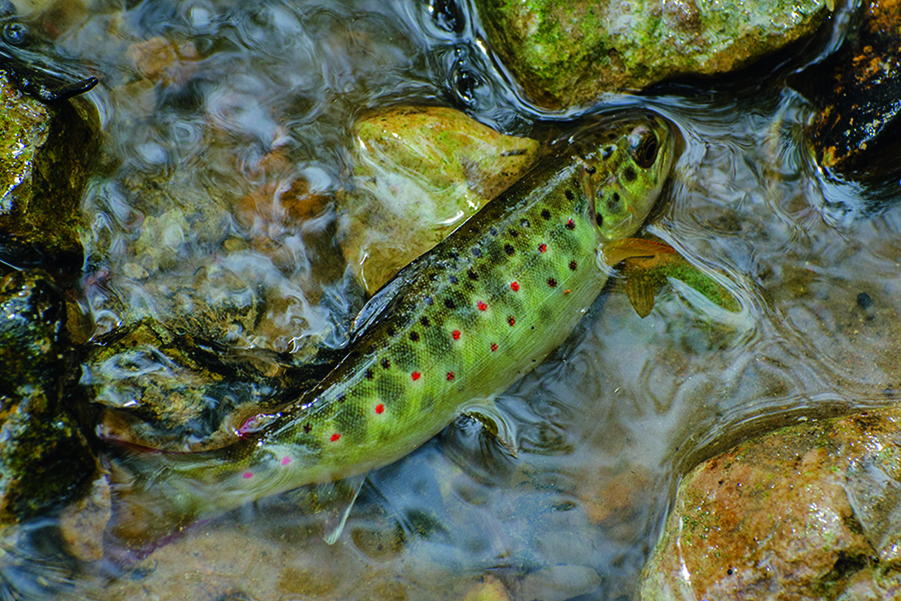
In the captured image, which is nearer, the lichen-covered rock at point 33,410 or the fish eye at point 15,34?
the lichen-covered rock at point 33,410

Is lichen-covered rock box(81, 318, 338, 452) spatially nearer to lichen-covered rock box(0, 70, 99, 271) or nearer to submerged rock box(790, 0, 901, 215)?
lichen-covered rock box(0, 70, 99, 271)

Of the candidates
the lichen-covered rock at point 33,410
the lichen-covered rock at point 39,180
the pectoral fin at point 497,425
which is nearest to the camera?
the lichen-covered rock at point 33,410

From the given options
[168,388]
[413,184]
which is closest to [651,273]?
[413,184]

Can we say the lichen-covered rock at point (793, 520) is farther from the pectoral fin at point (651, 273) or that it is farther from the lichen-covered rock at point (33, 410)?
the lichen-covered rock at point (33, 410)

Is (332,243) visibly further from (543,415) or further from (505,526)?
(505,526)

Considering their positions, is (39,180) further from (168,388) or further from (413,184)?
(413,184)

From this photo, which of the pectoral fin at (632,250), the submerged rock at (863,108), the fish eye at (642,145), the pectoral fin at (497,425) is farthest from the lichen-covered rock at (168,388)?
the submerged rock at (863,108)

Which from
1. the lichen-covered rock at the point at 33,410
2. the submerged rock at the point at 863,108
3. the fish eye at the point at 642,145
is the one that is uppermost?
the submerged rock at the point at 863,108
